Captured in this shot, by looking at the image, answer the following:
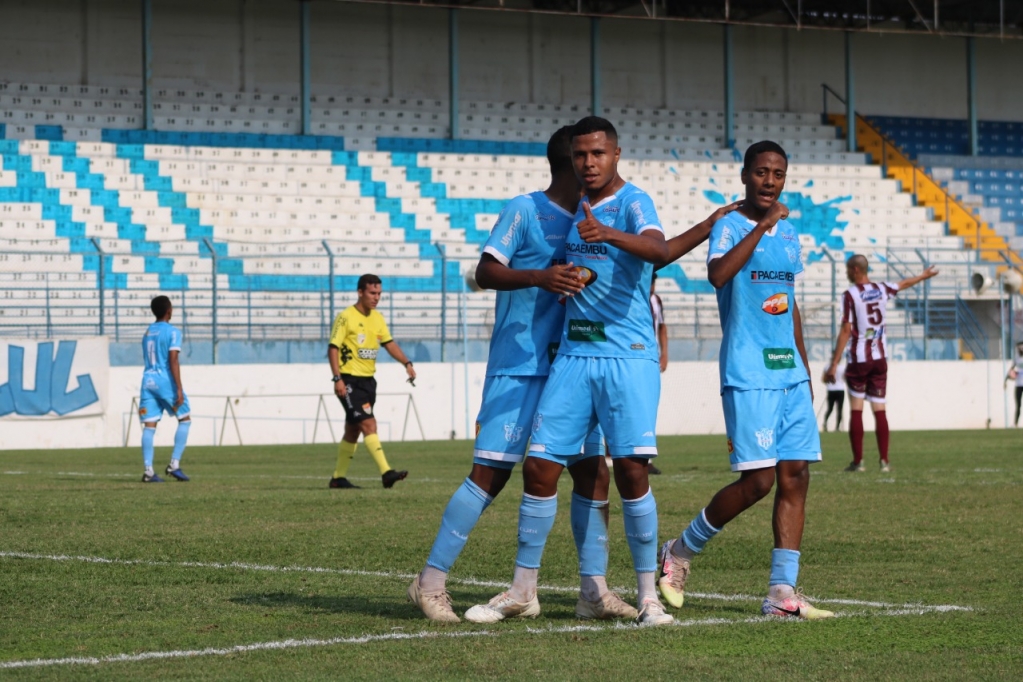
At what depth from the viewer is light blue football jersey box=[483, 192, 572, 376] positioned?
643cm

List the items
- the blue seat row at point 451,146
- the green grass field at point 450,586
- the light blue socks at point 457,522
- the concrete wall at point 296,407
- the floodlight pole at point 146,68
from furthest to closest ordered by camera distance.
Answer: the blue seat row at point 451,146 < the floodlight pole at point 146,68 < the concrete wall at point 296,407 < the light blue socks at point 457,522 < the green grass field at point 450,586

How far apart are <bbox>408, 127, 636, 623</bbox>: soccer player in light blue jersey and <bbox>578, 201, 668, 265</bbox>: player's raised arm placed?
0.36 metres

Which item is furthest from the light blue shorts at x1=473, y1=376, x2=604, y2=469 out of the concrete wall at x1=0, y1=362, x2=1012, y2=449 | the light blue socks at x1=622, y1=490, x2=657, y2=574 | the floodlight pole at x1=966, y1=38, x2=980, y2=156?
the floodlight pole at x1=966, y1=38, x2=980, y2=156

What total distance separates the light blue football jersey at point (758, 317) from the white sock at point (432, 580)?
149 cm

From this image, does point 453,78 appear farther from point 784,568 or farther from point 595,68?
point 784,568

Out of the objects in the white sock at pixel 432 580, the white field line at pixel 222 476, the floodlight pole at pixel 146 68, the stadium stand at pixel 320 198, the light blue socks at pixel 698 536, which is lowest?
the white field line at pixel 222 476

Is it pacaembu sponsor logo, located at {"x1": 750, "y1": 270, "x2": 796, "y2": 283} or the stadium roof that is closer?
pacaembu sponsor logo, located at {"x1": 750, "y1": 270, "x2": 796, "y2": 283}

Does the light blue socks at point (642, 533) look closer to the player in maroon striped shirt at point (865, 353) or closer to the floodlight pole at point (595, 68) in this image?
the player in maroon striped shirt at point (865, 353)

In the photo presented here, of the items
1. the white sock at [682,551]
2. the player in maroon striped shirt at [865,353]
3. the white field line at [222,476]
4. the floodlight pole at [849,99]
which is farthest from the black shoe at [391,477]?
the floodlight pole at [849,99]

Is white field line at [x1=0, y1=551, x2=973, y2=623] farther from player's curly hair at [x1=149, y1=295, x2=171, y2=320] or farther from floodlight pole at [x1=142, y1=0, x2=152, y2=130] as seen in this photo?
floodlight pole at [x1=142, y1=0, x2=152, y2=130]

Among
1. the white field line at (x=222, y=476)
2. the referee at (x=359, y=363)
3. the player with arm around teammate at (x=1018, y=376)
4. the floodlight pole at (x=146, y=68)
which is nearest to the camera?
the referee at (x=359, y=363)

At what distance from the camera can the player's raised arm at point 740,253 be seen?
6.48 metres

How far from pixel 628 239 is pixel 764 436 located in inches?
45.7

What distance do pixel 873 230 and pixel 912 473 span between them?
22.9 meters
